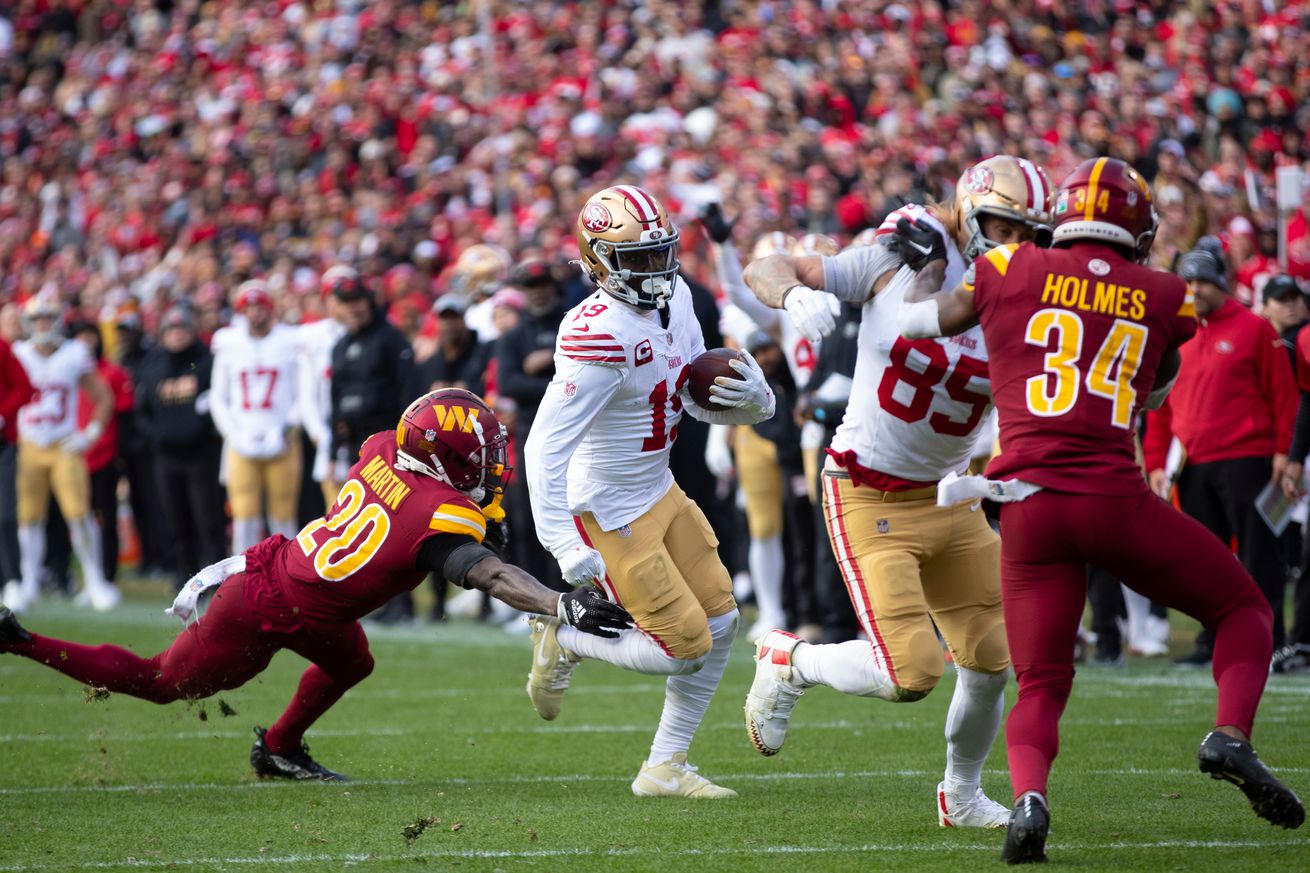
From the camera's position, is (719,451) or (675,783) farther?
(719,451)

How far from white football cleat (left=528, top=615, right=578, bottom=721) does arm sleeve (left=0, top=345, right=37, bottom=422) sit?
6260 millimetres

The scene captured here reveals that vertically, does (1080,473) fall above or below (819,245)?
above

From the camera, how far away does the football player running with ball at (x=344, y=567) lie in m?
5.50

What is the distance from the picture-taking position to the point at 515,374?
10531mm

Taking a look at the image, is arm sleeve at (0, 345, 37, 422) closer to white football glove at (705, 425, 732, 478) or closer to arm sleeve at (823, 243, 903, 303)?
white football glove at (705, 425, 732, 478)

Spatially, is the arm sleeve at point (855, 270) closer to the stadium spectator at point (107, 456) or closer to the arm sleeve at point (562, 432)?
the arm sleeve at point (562, 432)

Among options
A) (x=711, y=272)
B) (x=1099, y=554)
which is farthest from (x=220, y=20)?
(x=1099, y=554)

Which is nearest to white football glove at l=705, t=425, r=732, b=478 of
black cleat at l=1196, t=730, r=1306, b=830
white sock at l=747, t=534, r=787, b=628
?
white sock at l=747, t=534, r=787, b=628

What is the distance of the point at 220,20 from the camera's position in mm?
24531

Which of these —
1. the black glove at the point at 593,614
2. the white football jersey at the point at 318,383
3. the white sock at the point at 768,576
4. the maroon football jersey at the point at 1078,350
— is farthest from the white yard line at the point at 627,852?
the white football jersey at the point at 318,383

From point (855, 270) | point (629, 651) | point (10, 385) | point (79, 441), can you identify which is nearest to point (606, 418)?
point (629, 651)

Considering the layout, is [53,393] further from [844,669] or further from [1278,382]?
[844,669]

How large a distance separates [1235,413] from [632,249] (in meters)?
4.33

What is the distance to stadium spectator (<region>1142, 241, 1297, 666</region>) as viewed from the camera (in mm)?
8578
